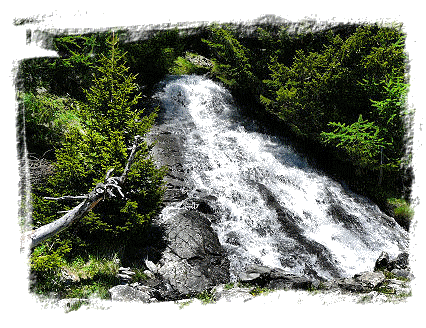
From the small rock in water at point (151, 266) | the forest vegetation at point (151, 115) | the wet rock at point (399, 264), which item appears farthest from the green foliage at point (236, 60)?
the small rock in water at point (151, 266)

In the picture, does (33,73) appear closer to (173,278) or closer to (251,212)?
(173,278)

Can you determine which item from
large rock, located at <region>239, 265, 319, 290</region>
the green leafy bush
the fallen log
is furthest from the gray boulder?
the green leafy bush

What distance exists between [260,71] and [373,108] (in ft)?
26.0

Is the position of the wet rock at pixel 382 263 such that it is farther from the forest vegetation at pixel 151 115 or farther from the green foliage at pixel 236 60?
the green foliage at pixel 236 60

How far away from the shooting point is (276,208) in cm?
1353

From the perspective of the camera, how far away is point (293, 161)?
690 inches

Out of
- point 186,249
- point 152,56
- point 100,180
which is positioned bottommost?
point 186,249

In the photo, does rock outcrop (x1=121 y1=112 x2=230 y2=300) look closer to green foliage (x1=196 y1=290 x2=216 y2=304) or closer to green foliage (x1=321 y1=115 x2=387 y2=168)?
green foliage (x1=196 y1=290 x2=216 y2=304)

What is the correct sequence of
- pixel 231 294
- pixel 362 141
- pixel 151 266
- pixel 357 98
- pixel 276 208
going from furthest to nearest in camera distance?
pixel 357 98
pixel 362 141
pixel 276 208
pixel 151 266
pixel 231 294

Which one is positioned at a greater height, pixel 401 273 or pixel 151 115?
pixel 151 115

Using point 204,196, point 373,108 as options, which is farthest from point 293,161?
point 204,196

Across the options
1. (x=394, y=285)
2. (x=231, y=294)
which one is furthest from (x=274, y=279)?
(x=394, y=285)

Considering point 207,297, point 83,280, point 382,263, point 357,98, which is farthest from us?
point 357,98

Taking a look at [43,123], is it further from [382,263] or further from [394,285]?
[382,263]
